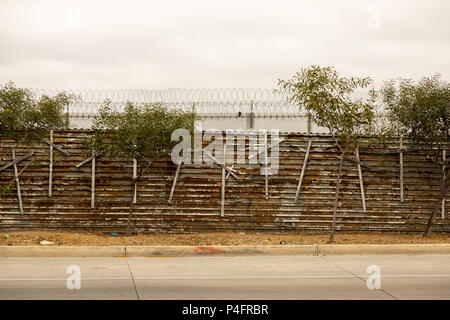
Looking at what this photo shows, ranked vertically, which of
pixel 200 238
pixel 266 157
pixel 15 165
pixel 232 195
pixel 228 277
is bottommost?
pixel 228 277

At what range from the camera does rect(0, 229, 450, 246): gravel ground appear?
14.0m

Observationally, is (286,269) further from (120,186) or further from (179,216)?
(120,186)

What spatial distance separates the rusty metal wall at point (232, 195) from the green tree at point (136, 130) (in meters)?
0.99

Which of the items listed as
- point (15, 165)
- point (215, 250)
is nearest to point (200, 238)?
point (215, 250)

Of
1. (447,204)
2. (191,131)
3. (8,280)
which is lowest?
(8,280)

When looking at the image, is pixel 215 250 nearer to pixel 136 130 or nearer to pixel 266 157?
pixel 136 130

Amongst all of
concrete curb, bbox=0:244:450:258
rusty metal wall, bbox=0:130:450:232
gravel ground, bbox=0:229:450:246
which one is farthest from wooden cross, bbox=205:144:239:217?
concrete curb, bbox=0:244:450:258

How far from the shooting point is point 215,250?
1325 centimetres

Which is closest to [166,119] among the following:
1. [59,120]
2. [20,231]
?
[59,120]

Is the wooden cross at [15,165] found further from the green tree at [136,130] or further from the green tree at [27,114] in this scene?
the green tree at [136,130]

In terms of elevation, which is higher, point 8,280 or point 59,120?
point 59,120

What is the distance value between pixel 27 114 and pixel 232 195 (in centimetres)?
585

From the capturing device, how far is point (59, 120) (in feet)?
47.6

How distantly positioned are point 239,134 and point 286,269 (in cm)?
600
